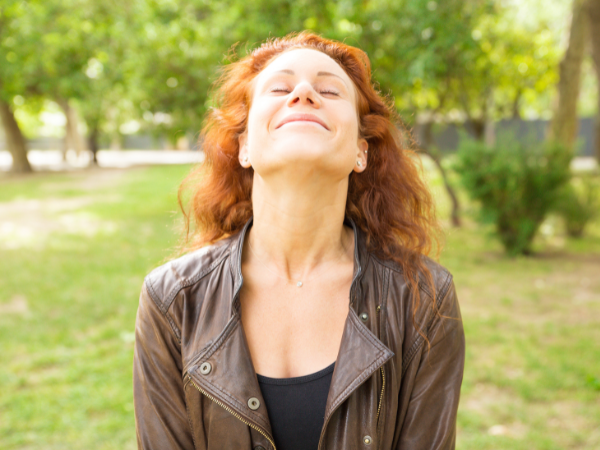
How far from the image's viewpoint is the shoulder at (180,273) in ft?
5.84

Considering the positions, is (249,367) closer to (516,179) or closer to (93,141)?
(516,179)

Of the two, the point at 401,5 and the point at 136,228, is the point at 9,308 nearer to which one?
the point at 136,228

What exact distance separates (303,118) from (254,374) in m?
0.89

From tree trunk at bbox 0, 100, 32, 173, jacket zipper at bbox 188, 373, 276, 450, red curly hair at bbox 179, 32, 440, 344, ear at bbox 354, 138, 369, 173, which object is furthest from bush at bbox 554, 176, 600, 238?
tree trunk at bbox 0, 100, 32, 173

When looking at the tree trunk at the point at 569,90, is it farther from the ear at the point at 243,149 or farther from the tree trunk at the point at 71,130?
the tree trunk at the point at 71,130

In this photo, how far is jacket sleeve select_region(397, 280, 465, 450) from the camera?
1.77 m

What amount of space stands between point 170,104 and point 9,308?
619 centimetres

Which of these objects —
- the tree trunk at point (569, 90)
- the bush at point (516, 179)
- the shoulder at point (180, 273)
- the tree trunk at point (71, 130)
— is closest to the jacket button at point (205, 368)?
the shoulder at point (180, 273)

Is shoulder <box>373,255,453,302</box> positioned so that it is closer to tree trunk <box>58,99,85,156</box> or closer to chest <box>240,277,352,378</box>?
chest <box>240,277,352,378</box>

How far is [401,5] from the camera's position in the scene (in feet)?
22.3

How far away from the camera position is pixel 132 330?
4965 mm

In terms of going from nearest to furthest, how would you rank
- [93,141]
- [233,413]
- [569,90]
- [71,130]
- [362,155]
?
[233,413] → [362,155] → [569,90] → [93,141] → [71,130]

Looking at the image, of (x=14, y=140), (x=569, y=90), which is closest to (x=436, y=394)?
(x=569, y=90)

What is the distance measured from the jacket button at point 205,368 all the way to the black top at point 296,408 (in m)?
0.18
